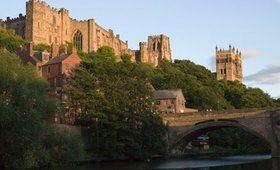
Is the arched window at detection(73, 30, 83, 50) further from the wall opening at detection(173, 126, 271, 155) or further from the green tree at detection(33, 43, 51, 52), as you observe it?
the wall opening at detection(173, 126, 271, 155)

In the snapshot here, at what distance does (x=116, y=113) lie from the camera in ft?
198

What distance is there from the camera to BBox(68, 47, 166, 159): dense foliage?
59469 millimetres

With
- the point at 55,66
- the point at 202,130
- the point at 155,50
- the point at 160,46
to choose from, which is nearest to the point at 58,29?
the point at 55,66

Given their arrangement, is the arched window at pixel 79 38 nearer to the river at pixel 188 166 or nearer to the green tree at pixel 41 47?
the green tree at pixel 41 47

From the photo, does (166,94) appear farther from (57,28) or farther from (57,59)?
(57,59)

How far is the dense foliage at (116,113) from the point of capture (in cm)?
5947

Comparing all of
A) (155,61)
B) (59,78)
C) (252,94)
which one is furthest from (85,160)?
(155,61)

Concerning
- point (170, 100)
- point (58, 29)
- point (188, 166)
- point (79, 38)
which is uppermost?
point (58, 29)

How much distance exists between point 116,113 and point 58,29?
48.4 m

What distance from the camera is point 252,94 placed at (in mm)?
123688

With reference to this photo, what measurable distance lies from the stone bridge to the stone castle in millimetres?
35842

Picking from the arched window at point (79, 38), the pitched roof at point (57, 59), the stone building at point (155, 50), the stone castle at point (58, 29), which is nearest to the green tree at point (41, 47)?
the stone castle at point (58, 29)

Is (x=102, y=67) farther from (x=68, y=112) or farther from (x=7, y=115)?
(x=7, y=115)

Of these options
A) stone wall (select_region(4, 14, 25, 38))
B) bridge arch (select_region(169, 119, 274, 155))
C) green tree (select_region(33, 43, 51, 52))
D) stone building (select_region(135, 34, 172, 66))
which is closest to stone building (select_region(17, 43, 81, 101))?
green tree (select_region(33, 43, 51, 52))
